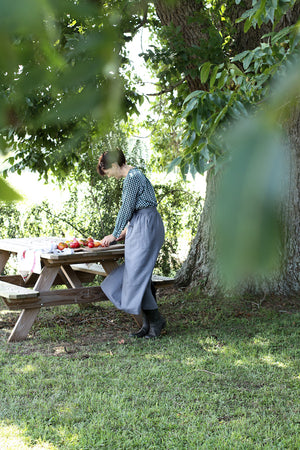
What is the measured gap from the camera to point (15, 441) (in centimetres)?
266

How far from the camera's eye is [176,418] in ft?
9.57

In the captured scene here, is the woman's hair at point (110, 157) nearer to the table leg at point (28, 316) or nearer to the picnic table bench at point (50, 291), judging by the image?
the picnic table bench at point (50, 291)

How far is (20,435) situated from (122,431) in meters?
0.54

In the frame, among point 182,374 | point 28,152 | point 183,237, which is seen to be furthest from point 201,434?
point 183,237

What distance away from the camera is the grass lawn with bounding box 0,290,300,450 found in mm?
2721

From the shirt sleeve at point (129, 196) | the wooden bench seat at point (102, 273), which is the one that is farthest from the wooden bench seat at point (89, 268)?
the shirt sleeve at point (129, 196)

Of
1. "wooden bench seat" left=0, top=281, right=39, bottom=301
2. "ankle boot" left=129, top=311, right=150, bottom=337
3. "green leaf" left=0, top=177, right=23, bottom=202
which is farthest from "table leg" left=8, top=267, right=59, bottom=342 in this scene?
"green leaf" left=0, top=177, right=23, bottom=202

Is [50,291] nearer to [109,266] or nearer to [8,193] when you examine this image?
[109,266]

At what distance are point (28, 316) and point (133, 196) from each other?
4.54 feet

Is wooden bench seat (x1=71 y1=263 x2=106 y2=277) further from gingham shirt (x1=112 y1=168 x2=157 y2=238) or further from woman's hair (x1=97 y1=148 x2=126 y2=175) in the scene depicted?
woman's hair (x1=97 y1=148 x2=126 y2=175)

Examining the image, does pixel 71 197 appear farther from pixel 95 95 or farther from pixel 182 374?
pixel 95 95

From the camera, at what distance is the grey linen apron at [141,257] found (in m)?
4.38

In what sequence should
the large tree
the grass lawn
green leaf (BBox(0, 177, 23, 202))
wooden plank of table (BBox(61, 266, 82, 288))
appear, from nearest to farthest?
the large tree, green leaf (BBox(0, 177, 23, 202)), the grass lawn, wooden plank of table (BBox(61, 266, 82, 288))

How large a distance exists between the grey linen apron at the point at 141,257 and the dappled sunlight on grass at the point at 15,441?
1.74 metres
